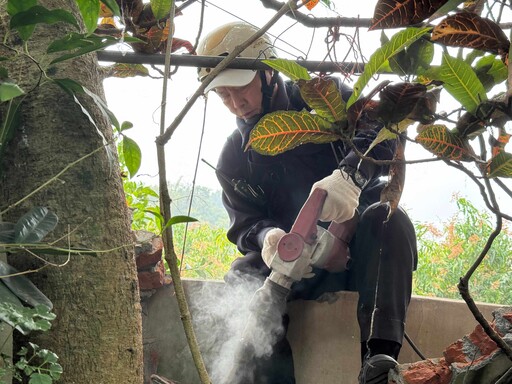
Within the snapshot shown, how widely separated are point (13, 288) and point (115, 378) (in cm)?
24

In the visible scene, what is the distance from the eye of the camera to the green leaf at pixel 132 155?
4.41ft

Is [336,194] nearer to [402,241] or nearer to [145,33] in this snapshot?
[402,241]

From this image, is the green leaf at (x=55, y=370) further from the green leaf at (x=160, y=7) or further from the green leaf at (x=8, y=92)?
the green leaf at (x=160, y=7)

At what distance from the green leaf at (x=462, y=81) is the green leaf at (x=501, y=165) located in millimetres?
70

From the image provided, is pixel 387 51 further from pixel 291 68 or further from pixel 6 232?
pixel 6 232

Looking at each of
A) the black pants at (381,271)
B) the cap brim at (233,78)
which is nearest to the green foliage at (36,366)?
the black pants at (381,271)

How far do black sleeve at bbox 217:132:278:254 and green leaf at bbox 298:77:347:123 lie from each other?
4.93 ft

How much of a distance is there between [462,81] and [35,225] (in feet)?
2.32

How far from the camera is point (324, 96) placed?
102 centimetres

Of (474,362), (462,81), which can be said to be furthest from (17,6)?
(474,362)

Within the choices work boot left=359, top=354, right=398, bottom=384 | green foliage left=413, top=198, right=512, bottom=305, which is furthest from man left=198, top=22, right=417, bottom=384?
green foliage left=413, top=198, right=512, bottom=305

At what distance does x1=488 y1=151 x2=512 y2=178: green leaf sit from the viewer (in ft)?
2.95

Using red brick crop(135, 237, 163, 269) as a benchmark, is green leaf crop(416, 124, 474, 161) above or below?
above

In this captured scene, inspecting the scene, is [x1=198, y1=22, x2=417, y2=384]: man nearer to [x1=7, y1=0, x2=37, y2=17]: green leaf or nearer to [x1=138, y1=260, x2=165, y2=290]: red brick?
[x1=138, y1=260, x2=165, y2=290]: red brick
